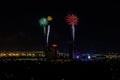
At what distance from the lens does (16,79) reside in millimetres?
133500

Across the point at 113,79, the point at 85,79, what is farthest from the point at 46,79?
the point at 113,79

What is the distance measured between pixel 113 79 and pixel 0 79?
29394 millimetres

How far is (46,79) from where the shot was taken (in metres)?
137

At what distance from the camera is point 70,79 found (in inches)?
5231

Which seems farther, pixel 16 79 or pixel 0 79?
pixel 16 79

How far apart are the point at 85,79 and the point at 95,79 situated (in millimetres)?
2858

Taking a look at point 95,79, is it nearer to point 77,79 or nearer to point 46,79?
point 77,79

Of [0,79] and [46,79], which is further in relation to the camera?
[46,79]

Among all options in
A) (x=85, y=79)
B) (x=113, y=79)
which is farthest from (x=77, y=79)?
(x=113, y=79)

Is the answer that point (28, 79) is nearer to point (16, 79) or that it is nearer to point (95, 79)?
point (16, 79)

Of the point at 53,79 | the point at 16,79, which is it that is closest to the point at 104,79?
the point at 53,79

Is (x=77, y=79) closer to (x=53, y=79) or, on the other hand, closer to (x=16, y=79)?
(x=53, y=79)

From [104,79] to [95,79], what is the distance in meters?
2.44

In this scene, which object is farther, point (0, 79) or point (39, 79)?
point (39, 79)
